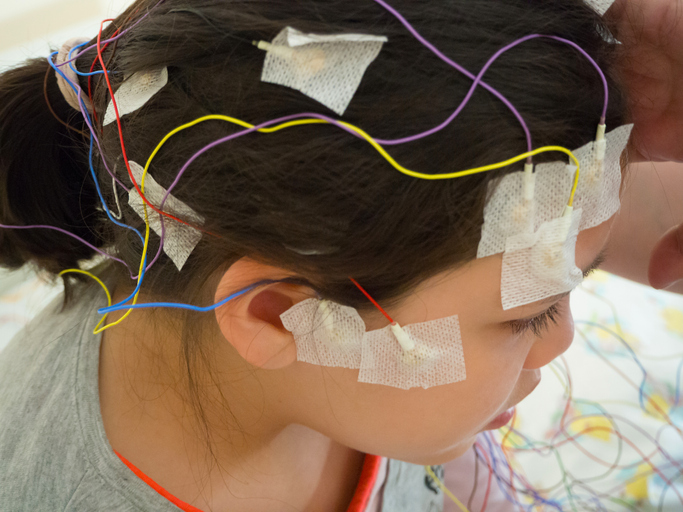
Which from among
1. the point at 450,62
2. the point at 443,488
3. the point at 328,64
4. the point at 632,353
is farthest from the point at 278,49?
the point at 632,353

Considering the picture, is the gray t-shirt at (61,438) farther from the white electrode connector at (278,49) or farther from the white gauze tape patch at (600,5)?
the white gauze tape patch at (600,5)

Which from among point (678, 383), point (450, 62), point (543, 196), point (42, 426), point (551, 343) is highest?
point (450, 62)

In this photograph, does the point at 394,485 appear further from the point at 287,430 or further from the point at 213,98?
the point at 213,98

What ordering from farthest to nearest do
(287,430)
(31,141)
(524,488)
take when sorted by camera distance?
(524,488), (287,430), (31,141)

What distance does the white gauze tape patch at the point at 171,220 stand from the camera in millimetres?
563

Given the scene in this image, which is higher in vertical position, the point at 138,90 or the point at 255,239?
the point at 138,90

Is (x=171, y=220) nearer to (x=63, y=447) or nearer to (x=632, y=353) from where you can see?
(x=63, y=447)

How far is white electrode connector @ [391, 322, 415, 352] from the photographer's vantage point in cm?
57

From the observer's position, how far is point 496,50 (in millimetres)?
477

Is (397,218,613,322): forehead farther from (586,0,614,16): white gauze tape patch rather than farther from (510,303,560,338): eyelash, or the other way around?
(586,0,614,16): white gauze tape patch

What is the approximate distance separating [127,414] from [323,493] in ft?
1.22

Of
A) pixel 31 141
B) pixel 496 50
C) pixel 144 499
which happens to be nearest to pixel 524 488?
pixel 144 499

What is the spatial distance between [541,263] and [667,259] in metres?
0.44

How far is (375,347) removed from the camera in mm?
596
